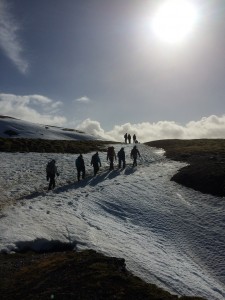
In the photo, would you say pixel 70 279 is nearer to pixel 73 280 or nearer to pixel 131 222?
pixel 73 280

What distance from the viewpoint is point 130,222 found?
23.1 m

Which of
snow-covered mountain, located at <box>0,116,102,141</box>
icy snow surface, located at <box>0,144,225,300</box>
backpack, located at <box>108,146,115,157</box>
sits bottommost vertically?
icy snow surface, located at <box>0,144,225,300</box>

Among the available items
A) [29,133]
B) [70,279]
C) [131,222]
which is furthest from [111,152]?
[29,133]

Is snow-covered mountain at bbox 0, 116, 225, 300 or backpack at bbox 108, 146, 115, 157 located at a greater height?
backpack at bbox 108, 146, 115, 157

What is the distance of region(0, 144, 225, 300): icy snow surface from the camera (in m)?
16.8

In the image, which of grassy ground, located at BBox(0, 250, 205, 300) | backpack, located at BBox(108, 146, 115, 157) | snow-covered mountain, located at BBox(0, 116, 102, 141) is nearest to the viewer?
grassy ground, located at BBox(0, 250, 205, 300)

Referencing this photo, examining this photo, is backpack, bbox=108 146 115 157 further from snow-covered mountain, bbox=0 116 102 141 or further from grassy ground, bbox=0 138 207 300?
snow-covered mountain, bbox=0 116 102 141

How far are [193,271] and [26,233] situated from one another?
28.4ft

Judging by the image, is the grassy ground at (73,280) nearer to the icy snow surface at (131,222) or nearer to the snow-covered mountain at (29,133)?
the icy snow surface at (131,222)

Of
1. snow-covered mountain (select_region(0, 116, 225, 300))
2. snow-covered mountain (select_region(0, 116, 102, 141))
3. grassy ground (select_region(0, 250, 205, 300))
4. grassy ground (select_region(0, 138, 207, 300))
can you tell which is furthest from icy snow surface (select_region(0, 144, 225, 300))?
snow-covered mountain (select_region(0, 116, 102, 141))

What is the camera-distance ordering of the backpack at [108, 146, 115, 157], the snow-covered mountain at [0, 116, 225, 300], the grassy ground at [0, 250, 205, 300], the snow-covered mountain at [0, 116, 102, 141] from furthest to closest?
the snow-covered mountain at [0, 116, 102, 141] < the backpack at [108, 146, 115, 157] < the snow-covered mountain at [0, 116, 225, 300] < the grassy ground at [0, 250, 205, 300]

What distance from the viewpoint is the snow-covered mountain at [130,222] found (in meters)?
16.7

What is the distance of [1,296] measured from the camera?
1153cm

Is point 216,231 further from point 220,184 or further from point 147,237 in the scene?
point 220,184
